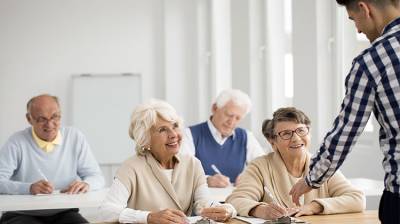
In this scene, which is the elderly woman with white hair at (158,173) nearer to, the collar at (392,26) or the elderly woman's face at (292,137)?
the elderly woman's face at (292,137)

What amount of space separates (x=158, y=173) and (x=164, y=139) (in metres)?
0.17

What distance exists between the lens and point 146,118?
3502 millimetres

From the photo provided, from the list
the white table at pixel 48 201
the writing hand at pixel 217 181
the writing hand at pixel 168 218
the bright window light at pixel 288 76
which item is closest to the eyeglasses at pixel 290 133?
the writing hand at pixel 168 218

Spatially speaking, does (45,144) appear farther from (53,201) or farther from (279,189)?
(279,189)

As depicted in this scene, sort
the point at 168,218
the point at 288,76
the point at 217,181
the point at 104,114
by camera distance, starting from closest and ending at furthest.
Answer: the point at 168,218 → the point at 217,181 → the point at 288,76 → the point at 104,114

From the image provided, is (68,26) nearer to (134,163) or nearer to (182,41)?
(182,41)

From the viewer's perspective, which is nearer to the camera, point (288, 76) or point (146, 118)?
point (146, 118)

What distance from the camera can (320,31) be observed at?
600 cm

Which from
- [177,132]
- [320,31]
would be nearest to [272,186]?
[177,132]

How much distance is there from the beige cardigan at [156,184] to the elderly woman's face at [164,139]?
5 centimetres

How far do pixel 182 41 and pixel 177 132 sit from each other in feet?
20.2

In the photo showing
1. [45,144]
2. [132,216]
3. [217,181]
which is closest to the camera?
[132,216]

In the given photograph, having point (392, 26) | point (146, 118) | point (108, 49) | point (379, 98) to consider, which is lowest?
point (146, 118)

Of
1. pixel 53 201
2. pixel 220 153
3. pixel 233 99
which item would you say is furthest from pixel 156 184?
pixel 233 99
